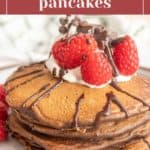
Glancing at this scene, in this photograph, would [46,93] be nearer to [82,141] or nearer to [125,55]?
[82,141]

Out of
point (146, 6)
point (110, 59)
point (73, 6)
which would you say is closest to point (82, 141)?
point (110, 59)

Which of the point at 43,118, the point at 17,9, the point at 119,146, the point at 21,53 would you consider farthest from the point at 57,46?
the point at 17,9

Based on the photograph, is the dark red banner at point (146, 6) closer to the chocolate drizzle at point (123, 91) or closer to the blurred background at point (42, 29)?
the blurred background at point (42, 29)

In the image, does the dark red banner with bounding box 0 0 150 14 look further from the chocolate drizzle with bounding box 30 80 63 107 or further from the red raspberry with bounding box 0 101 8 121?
the chocolate drizzle with bounding box 30 80 63 107

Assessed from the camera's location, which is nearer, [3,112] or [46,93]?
[46,93]

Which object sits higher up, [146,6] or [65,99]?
[146,6]

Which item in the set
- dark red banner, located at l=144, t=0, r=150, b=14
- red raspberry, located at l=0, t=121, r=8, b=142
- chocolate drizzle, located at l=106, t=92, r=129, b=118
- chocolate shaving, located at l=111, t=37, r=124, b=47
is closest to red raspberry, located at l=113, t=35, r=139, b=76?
chocolate shaving, located at l=111, t=37, r=124, b=47

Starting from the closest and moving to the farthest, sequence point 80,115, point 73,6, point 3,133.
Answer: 1. point 80,115
2. point 3,133
3. point 73,6
